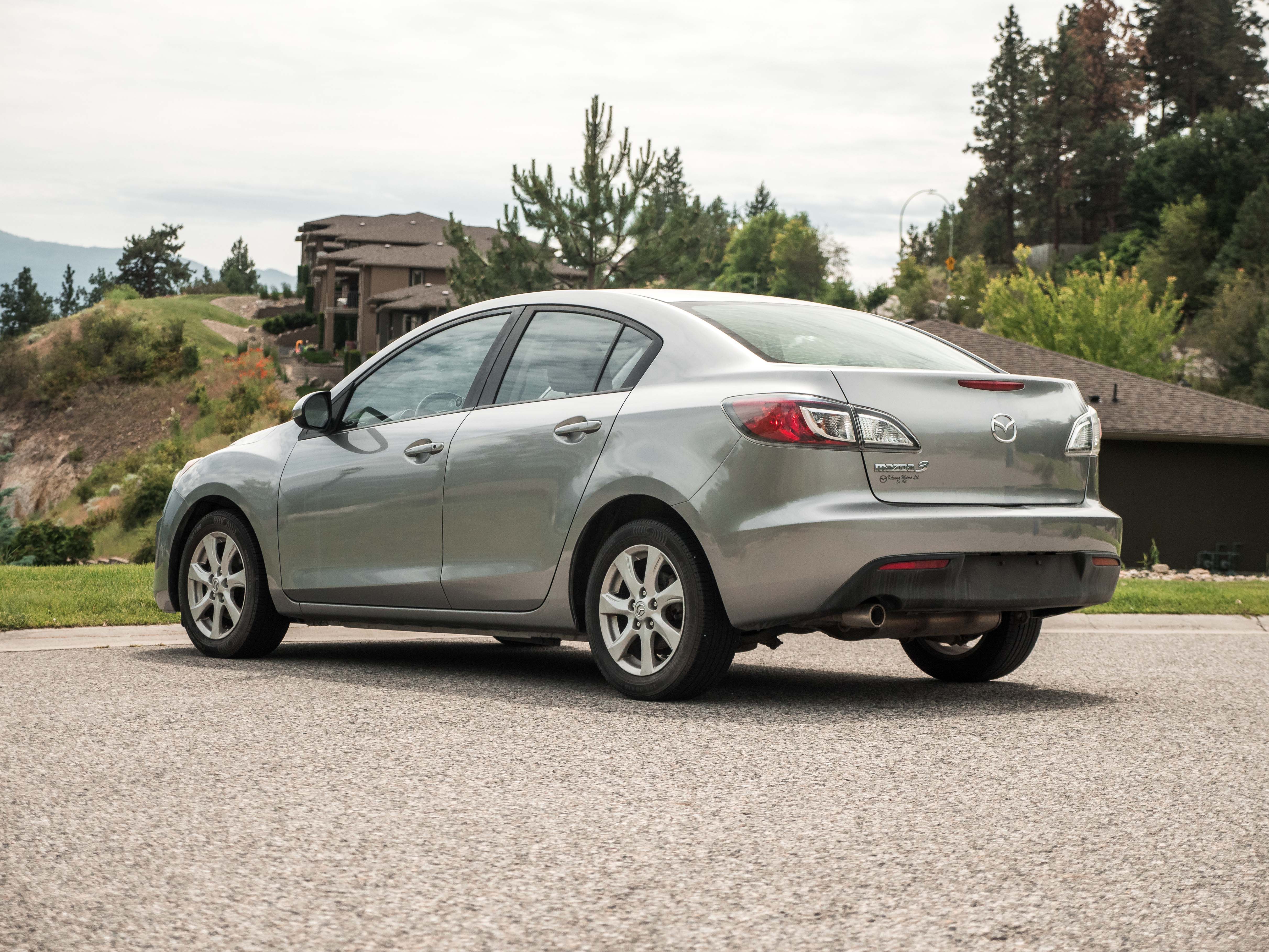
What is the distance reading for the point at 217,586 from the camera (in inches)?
303

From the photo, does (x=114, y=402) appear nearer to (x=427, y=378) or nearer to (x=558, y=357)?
(x=427, y=378)

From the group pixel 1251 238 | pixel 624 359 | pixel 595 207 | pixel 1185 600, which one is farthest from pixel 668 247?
pixel 1251 238

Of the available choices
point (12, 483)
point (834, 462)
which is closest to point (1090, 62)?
point (12, 483)

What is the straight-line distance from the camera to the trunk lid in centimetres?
552

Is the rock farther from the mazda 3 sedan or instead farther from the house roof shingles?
the mazda 3 sedan

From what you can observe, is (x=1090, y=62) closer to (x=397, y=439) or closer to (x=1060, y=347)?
(x=1060, y=347)

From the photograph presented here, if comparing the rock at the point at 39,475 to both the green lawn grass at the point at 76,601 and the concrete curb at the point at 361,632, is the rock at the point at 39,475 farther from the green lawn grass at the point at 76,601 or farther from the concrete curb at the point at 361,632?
the concrete curb at the point at 361,632

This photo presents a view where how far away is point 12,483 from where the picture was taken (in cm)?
6438

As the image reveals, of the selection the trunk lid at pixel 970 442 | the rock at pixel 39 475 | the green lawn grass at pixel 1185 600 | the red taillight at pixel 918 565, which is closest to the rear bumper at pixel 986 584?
the red taillight at pixel 918 565

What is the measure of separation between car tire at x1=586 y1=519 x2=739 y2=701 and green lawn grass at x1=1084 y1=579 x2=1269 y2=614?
20.6 feet

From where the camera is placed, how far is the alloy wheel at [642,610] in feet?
18.8

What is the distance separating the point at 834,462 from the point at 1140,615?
688 cm

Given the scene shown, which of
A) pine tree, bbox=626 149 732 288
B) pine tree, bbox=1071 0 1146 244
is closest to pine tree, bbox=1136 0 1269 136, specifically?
pine tree, bbox=1071 0 1146 244

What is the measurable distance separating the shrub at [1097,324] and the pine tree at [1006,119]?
46126 millimetres
